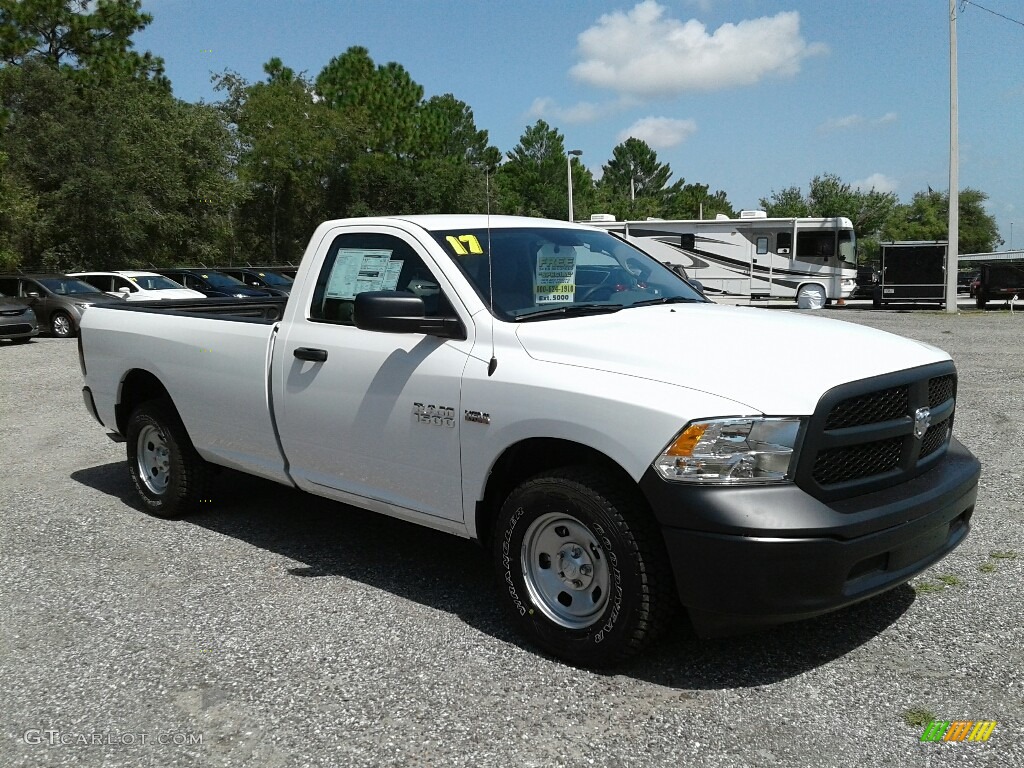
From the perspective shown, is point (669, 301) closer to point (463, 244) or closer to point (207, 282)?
point (463, 244)

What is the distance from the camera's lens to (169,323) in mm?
6102

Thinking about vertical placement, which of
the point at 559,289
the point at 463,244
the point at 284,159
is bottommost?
the point at 559,289

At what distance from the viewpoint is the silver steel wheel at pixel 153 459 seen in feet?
20.7

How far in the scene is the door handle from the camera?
4.88m

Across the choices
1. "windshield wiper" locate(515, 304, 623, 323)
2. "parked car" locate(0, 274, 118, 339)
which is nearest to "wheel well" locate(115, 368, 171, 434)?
"windshield wiper" locate(515, 304, 623, 323)

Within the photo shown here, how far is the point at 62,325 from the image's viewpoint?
72.5ft

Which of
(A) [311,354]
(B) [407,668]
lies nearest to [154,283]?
(A) [311,354]

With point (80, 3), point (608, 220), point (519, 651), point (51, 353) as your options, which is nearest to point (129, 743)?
point (519, 651)

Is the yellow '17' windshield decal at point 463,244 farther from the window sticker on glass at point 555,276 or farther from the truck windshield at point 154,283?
the truck windshield at point 154,283

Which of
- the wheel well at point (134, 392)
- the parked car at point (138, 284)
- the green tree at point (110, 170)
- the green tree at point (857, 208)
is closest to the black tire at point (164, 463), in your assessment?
the wheel well at point (134, 392)

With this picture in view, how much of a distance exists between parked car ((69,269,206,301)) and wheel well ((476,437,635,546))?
1923 cm

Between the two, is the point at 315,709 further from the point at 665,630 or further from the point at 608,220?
the point at 608,220

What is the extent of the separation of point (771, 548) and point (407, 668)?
155 cm

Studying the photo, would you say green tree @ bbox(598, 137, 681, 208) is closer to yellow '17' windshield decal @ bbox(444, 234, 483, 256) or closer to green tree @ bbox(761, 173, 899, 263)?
green tree @ bbox(761, 173, 899, 263)
